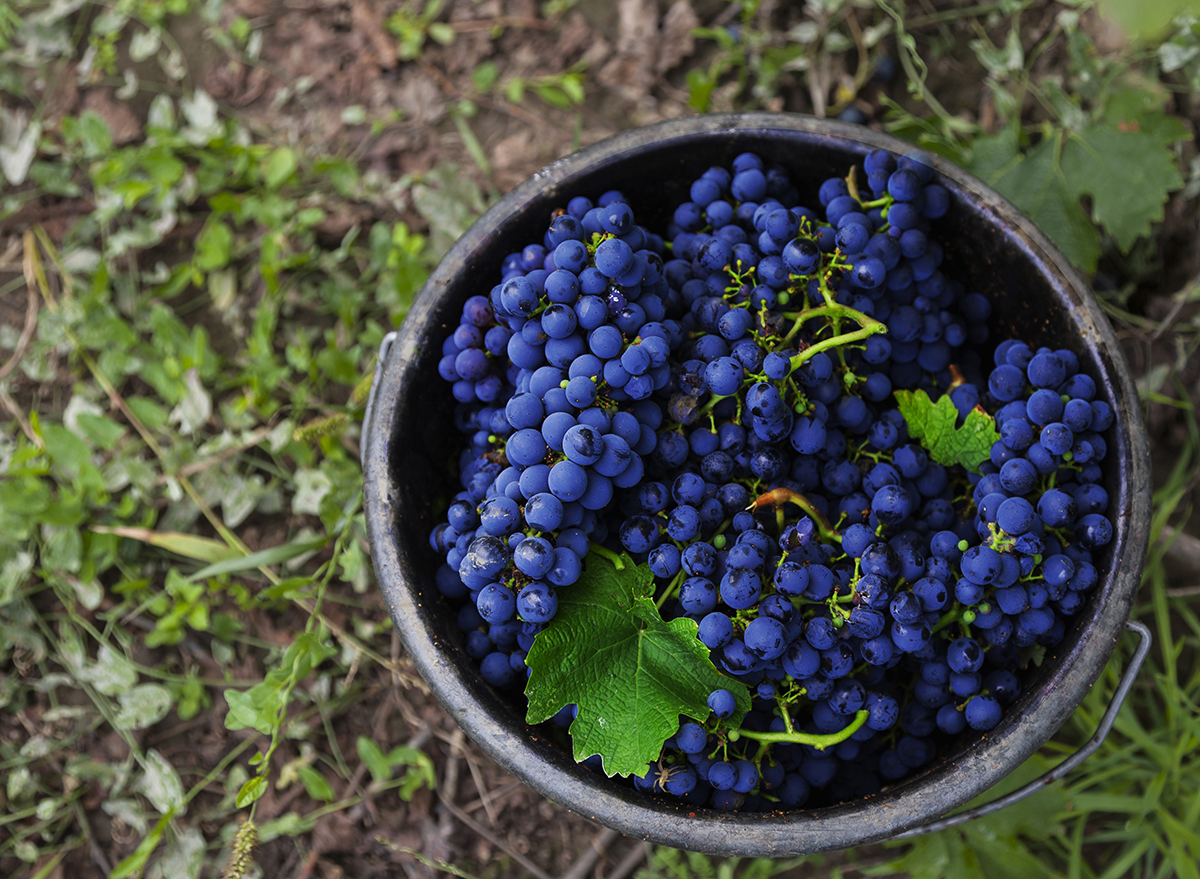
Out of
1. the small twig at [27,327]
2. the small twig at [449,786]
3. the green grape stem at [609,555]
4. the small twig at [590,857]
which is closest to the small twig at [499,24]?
the small twig at [27,327]

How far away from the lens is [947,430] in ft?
4.54

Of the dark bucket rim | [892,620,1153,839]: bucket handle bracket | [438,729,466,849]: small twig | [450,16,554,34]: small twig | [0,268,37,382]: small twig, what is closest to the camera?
the dark bucket rim

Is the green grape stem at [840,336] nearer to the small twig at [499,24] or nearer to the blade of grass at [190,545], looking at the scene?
the blade of grass at [190,545]

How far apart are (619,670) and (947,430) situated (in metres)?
0.68

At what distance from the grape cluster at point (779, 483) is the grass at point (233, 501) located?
2.24 feet

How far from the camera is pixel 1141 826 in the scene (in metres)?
2.00

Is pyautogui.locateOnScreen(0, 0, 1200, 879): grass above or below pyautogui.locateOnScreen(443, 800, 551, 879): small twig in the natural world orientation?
above

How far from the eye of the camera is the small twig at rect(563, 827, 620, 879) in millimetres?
2086

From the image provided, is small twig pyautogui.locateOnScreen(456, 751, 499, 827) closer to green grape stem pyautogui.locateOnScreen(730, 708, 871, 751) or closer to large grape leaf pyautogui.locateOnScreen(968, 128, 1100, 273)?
green grape stem pyautogui.locateOnScreen(730, 708, 871, 751)

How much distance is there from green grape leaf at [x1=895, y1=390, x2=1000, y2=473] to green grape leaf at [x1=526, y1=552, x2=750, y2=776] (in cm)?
53

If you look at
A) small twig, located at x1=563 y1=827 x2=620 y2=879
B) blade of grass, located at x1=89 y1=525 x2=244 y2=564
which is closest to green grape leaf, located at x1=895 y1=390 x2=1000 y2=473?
small twig, located at x1=563 y1=827 x2=620 y2=879

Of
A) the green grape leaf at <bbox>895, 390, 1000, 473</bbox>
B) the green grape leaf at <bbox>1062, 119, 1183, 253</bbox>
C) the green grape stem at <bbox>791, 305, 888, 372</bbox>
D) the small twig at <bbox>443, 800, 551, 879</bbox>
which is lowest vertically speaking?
the small twig at <bbox>443, 800, 551, 879</bbox>

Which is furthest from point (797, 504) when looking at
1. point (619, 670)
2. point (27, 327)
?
point (27, 327)

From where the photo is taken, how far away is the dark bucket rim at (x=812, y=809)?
1.22 m
